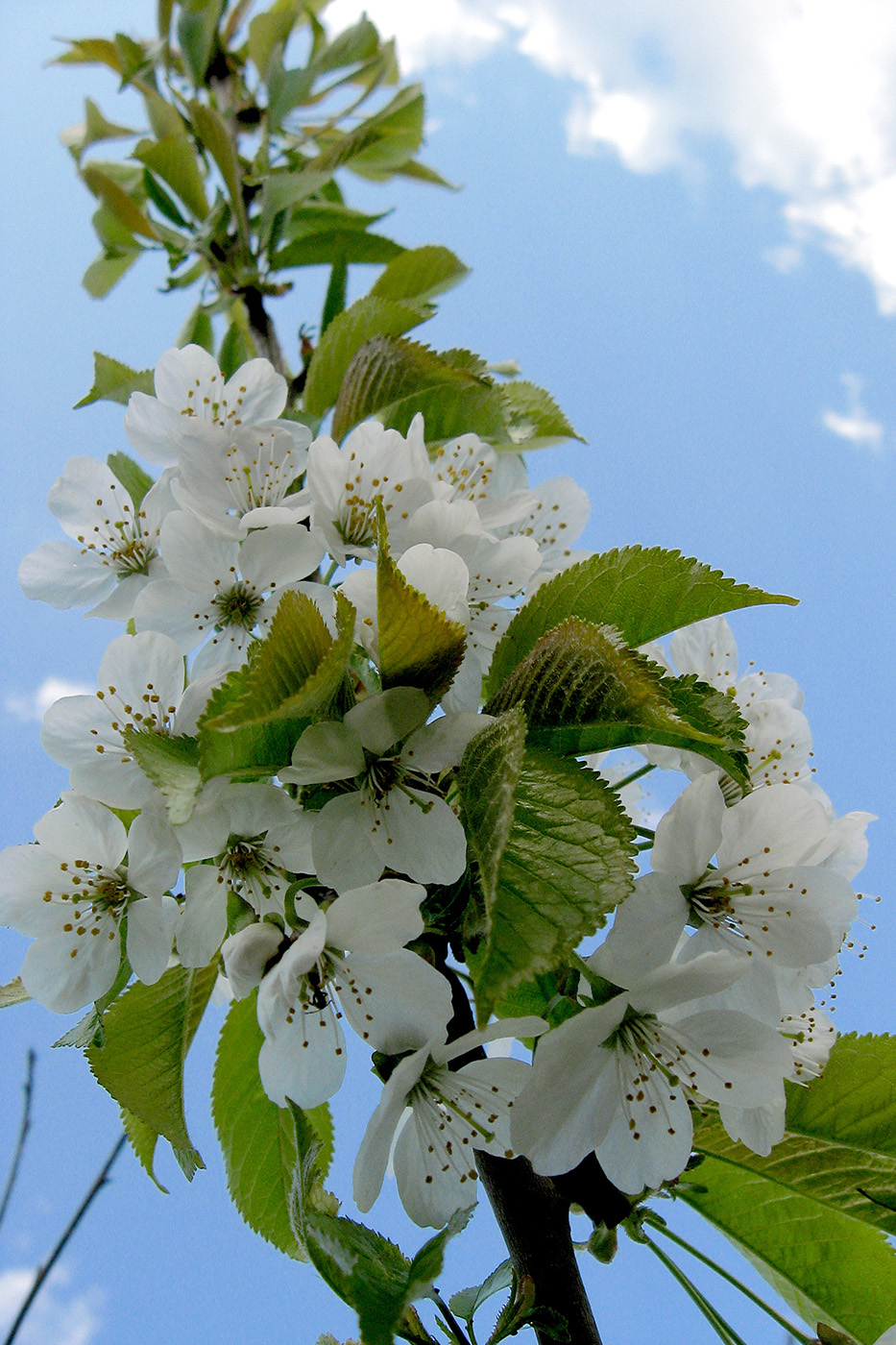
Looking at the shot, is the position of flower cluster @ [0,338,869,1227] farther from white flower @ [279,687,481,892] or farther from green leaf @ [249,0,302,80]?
green leaf @ [249,0,302,80]

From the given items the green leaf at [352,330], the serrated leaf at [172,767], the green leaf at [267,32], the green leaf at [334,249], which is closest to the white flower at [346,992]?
the serrated leaf at [172,767]

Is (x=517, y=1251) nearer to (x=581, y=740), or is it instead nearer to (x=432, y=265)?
(x=581, y=740)

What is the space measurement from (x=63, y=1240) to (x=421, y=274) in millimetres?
1228

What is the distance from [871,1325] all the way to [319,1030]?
1.79ft

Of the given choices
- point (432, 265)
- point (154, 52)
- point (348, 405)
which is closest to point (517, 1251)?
point (348, 405)

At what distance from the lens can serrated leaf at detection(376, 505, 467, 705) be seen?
594mm

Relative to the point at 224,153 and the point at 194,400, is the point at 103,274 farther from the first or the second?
the point at 194,400

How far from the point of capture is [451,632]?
2.05 feet

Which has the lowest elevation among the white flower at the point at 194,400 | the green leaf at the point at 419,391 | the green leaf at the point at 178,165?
the white flower at the point at 194,400

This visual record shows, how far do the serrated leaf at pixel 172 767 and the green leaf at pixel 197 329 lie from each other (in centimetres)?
120

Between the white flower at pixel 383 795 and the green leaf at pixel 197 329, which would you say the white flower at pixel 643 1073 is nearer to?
the white flower at pixel 383 795

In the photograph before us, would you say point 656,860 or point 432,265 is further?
point 432,265

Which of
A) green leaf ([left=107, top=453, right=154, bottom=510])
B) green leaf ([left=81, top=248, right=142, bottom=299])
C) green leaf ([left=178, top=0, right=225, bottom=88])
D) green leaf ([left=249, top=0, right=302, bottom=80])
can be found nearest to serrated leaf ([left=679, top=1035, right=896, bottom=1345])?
green leaf ([left=107, top=453, right=154, bottom=510])

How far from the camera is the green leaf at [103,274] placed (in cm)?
→ 186
